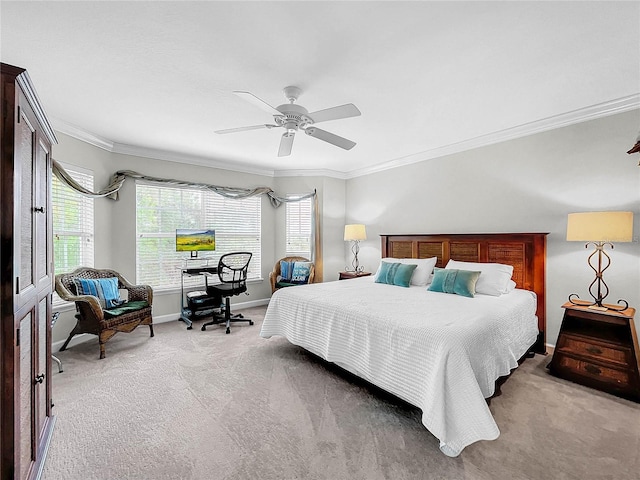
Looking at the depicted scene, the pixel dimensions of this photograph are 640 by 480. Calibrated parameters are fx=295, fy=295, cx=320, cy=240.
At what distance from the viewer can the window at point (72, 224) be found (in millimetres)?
3514

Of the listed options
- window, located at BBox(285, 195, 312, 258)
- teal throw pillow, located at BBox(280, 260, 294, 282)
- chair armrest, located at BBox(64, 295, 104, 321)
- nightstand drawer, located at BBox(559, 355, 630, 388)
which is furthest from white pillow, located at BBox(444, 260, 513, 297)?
chair armrest, located at BBox(64, 295, 104, 321)

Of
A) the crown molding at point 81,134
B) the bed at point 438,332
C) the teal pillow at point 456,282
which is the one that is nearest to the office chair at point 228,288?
the bed at point 438,332

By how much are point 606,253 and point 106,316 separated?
5341 millimetres

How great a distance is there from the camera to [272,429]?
2.04 m

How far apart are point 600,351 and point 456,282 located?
4.14 feet

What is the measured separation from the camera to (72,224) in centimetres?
371

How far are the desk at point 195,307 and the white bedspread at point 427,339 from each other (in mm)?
1556

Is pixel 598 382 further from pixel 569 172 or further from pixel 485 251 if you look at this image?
pixel 569 172

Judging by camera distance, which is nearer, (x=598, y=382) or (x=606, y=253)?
(x=598, y=382)

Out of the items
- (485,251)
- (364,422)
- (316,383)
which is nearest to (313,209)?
(485,251)

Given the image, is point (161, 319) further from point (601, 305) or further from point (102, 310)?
point (601, 305)

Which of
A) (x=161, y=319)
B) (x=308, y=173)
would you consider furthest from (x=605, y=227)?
(x=161, y=319)

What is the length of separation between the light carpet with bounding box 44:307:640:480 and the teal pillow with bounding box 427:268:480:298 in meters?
0.89

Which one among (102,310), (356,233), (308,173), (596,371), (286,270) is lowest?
(596,371)
